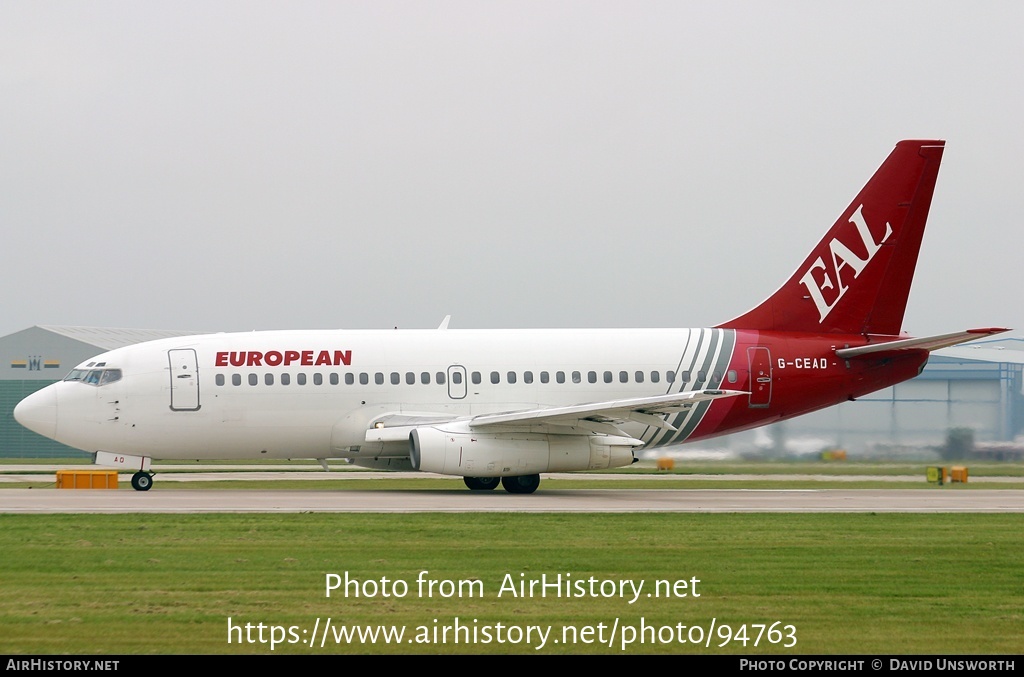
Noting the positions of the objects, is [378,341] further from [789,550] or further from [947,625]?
[947,625]

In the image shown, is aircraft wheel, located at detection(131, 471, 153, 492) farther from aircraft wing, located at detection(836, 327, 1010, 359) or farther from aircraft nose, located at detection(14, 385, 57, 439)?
aircraft wing, located at detection(836, 327, 1010, 359)

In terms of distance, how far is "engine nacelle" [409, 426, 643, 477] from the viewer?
29.7 m

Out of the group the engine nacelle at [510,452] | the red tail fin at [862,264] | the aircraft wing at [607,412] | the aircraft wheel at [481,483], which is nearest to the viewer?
the aircraft wing at [607,412]

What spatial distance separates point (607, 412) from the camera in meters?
29.5

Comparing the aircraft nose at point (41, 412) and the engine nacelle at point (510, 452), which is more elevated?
the aircraft nose at point (41, 412)

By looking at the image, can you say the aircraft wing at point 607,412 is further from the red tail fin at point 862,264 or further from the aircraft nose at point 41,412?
the aircraft nose at point 41,412

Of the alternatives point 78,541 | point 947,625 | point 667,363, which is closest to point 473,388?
point 667,363

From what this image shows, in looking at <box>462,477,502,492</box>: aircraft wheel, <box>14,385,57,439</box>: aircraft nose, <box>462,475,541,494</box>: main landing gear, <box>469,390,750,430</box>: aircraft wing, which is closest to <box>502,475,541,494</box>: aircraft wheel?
<box>462,475,541,494</box>: main landing gear

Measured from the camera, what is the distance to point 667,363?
33000mm

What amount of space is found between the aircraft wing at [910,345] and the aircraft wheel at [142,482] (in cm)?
1746

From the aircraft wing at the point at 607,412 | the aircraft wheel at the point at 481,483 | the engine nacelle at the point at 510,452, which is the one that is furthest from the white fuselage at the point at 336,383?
the aircraft wing at the point at 607,412

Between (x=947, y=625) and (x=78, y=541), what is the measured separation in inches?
495

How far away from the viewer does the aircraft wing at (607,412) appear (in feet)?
95.4

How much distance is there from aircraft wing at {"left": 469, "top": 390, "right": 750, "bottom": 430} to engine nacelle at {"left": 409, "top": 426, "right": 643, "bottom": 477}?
0.50 metres
